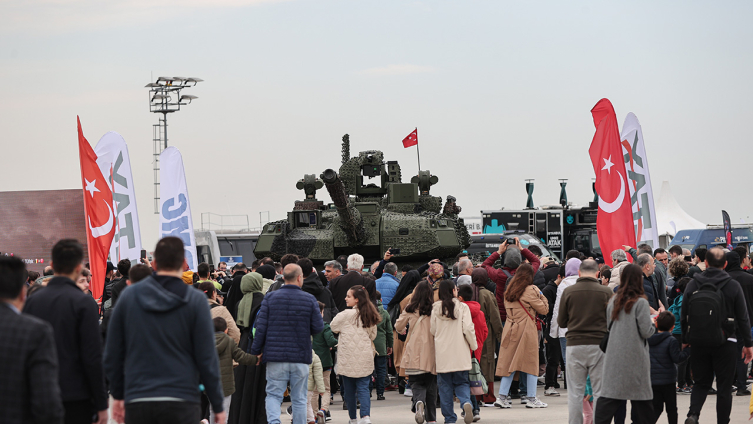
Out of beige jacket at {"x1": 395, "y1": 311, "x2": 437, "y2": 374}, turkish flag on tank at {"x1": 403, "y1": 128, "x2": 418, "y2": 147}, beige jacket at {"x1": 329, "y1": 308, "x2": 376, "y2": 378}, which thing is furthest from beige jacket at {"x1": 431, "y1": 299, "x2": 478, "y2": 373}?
turkish flag on tank at {"x1": 403, "y1": 128, "x2": 418, "y2": 147}

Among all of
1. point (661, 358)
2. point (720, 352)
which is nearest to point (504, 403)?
point (720, 352)

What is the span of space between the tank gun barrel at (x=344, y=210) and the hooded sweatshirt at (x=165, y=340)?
10.3 metres

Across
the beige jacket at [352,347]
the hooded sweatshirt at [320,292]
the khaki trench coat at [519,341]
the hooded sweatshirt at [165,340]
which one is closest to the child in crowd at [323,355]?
the hooded sweatshirt at [320,292]

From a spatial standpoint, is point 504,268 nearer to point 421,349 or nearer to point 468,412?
point 421,349

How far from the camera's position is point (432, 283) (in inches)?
476

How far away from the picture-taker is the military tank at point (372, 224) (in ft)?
64.3

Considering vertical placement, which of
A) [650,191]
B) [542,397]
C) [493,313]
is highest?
[650,191]

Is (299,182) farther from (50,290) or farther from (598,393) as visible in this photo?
(50,290)

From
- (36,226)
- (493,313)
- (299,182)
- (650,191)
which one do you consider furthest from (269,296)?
(36,226)

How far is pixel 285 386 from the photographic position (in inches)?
384

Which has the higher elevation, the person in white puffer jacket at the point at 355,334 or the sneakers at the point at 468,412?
the person in white puffer jacket at the point at 355,334

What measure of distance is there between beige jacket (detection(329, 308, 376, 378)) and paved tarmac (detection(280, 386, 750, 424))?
1075 millimetres

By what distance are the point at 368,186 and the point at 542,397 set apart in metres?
9.15

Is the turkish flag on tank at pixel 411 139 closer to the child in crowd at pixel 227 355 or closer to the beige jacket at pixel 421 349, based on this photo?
the beige jacket at pixel 421 349
